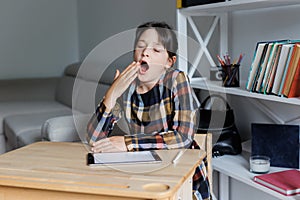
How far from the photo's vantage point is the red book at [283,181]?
142 cm

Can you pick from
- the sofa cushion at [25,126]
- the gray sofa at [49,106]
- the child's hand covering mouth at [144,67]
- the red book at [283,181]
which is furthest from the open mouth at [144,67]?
the sofa cushion at [25,126]

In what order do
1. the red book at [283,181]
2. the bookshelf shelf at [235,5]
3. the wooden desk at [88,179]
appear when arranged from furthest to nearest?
the bookshelf shelf at [235,5], the red book at [283,181], the wooden desk at [88,179]

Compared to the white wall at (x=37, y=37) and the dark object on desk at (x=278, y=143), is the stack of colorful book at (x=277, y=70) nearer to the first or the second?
the dark object on desk at (x=278, y=143)

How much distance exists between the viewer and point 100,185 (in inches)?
38.3

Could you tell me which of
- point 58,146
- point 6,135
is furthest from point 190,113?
point 6,135

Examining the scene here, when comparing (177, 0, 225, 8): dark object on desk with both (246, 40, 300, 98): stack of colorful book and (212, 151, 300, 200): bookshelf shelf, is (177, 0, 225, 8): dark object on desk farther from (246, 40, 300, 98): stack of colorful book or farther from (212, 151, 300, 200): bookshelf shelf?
(212, 151, 300, 200): bookshelf shelf

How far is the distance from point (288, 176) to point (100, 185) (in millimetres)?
862

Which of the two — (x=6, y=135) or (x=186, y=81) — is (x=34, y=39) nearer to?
(x=6, y=135)

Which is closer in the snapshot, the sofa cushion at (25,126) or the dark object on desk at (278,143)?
the dark object on desk at (278,143)

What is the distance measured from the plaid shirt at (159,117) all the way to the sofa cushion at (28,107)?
180 centimetres

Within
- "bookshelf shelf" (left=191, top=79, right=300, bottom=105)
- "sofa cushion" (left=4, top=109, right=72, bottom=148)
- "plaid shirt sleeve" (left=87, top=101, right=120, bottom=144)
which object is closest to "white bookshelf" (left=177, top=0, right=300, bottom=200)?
"bookshelf shelf" (left=191, top=79, right=300, bottom=105)

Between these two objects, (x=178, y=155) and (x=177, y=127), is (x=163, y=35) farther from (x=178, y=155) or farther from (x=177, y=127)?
(x=178, y=155)

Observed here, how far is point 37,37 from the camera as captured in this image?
13.4ft

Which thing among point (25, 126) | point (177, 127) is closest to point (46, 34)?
point (25, 126)
